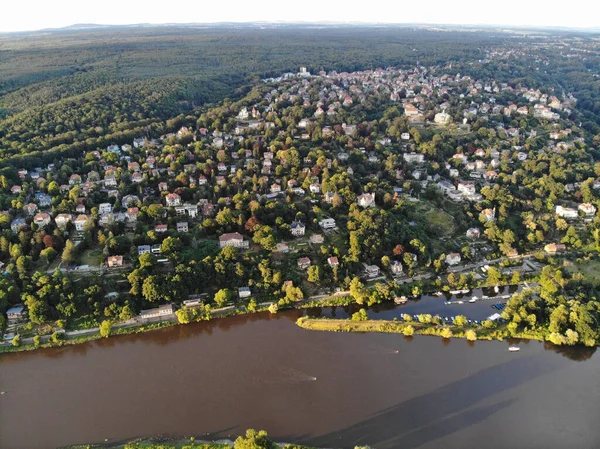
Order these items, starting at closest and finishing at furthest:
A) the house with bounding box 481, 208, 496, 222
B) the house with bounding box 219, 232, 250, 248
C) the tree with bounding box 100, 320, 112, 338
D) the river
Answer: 1. the river
2. the tree with bounding box 100, 320, 112, 338
3. the house with bounding box 219, 232, 250, 248
4. the house with bounding box 481, 208, 496, 222

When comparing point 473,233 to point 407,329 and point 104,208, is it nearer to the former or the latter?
point 407,329

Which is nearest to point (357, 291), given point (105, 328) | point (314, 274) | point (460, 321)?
point (314, 274)

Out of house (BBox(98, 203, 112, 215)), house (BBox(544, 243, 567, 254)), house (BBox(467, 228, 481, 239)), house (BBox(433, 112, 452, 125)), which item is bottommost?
house (BBox(544, 243, 567, 254))

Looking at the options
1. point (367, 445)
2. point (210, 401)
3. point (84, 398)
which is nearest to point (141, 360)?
point (84, 398)

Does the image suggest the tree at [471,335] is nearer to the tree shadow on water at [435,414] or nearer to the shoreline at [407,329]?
the shoreline at [407,329]

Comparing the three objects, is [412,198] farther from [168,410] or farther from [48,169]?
[48,169]

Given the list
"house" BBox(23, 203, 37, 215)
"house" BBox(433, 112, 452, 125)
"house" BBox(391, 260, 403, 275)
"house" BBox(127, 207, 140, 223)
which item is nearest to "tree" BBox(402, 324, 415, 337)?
"house" BBox(391, 260, 403, 275)

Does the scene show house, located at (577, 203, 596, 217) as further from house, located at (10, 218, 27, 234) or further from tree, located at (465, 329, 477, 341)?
house, located at (10, 218, 27, 234)
